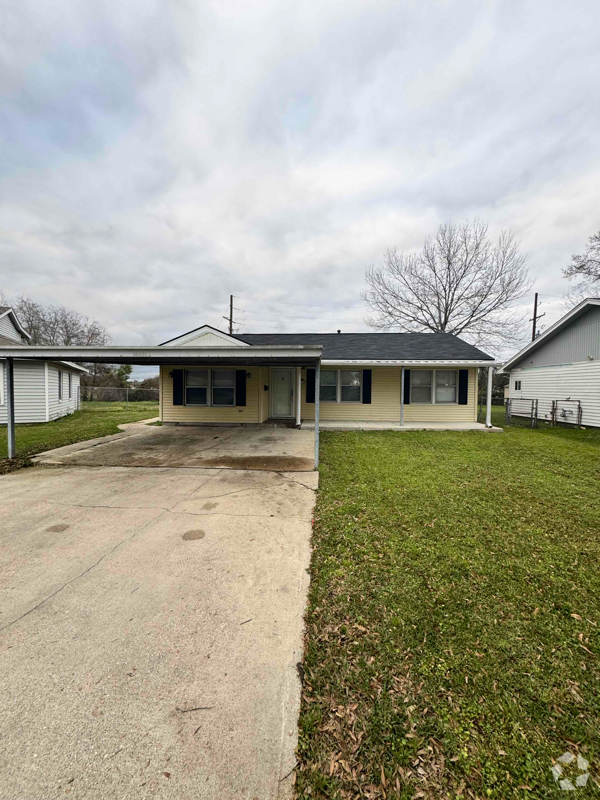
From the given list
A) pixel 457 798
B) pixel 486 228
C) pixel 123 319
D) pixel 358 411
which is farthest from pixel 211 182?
pixel 123 319

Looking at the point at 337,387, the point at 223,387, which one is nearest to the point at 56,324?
the point at 223,387

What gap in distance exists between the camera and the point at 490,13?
687 cm

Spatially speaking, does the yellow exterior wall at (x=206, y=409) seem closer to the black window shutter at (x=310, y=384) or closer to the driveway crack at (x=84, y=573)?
the black window shutter at (x=310, y=384)

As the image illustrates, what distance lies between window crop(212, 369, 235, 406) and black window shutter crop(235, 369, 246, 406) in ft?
0.52

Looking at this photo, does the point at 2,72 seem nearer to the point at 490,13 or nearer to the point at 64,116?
the point at 64,116

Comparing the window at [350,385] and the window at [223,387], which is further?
the window at [350,385]

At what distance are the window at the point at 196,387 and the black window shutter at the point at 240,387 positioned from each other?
1140 mm

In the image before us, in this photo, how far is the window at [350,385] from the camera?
12383 mm

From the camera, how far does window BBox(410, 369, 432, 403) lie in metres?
12.2

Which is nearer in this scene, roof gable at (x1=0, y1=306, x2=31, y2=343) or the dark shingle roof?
the dark shingle roof

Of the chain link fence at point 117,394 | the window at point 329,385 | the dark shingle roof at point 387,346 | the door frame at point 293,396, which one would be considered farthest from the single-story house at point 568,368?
the chain link fence at point 117,394

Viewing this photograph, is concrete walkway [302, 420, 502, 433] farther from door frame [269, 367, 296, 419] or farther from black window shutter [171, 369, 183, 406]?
black window shutter [171, 369, 183, 406]

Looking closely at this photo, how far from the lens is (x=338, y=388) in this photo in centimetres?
1244

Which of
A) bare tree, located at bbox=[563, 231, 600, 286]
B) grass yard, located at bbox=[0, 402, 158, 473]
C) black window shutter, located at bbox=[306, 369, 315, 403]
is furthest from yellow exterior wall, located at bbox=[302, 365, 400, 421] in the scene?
bare tree, located at bbox=[563, 231, 600, 286]
